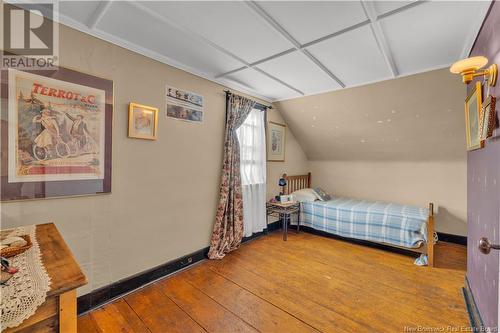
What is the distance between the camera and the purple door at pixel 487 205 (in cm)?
128

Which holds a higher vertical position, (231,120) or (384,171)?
(231,120)

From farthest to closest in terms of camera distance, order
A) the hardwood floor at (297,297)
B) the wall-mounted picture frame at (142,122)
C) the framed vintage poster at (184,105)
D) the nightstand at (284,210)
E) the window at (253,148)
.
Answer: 1. the nightstand at (284,210)
2. the window at (253,148)
3. the framed vintage poster at (184,105)
4. the wall-mounted picture frame at (142,122)
5. the hardwood floor at (297,297)

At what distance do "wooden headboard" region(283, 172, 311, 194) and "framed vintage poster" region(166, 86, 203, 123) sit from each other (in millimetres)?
2055

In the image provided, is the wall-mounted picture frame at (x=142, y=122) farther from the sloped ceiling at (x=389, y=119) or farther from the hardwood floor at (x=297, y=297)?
the sloped ceiling at (x=389, y=119)

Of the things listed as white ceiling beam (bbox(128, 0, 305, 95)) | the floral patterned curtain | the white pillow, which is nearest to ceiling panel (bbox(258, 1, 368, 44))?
white ceiling beam (bbox(128, 0, 305, 95))

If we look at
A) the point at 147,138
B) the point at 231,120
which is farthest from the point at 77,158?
the point at 231,120

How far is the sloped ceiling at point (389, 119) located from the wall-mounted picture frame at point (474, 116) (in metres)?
0.96

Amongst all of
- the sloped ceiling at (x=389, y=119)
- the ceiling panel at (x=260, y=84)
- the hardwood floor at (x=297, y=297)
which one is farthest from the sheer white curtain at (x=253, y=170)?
the sloped ceiling at (x=389, y=119)

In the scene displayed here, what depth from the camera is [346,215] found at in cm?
333

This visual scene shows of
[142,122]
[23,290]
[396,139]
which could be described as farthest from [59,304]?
[396,139]

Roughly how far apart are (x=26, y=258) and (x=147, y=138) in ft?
4.33

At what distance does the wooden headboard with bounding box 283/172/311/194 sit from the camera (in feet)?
13.5

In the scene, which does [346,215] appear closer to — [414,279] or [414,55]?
[414,279]

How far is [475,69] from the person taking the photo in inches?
54.4
